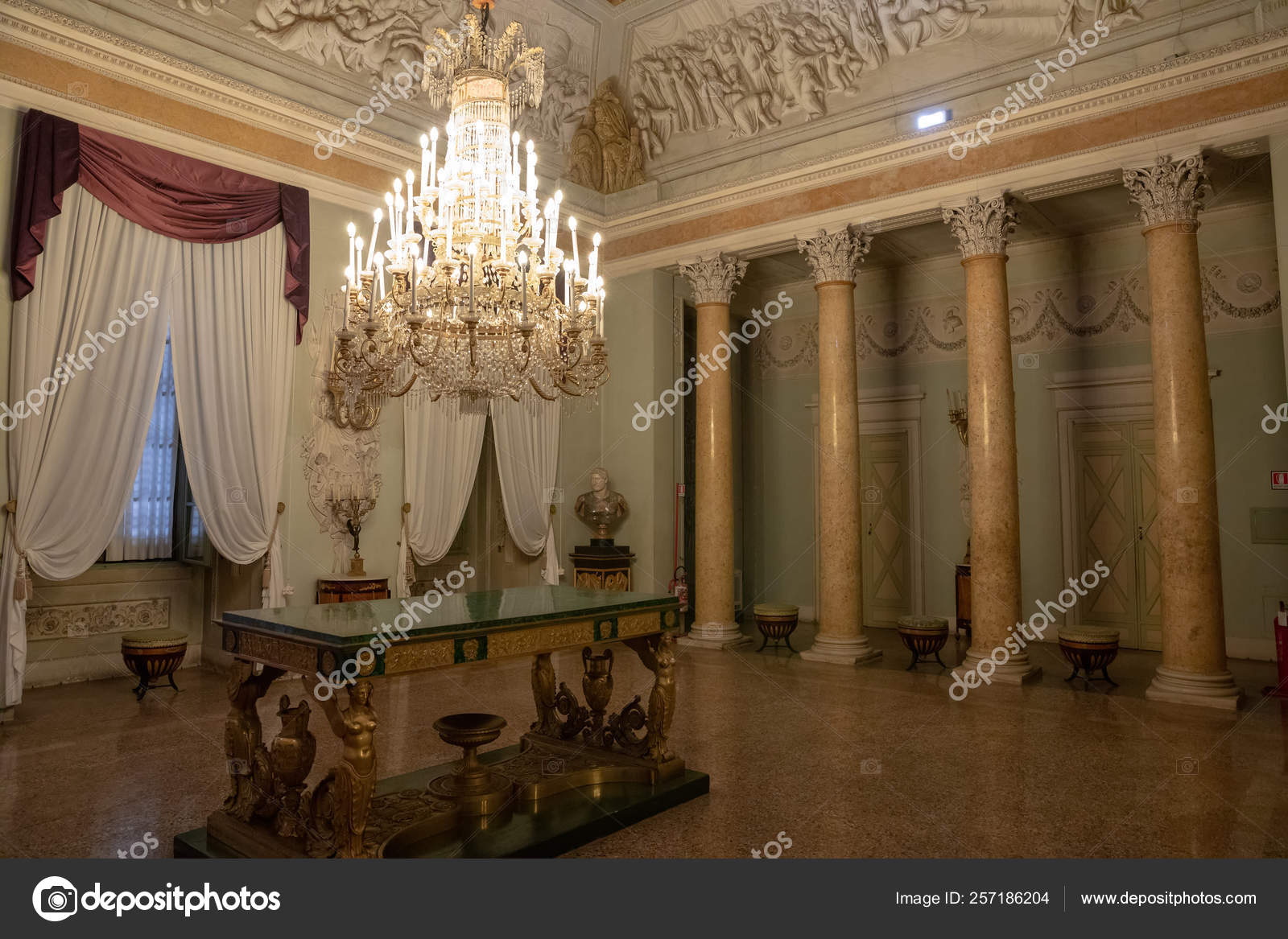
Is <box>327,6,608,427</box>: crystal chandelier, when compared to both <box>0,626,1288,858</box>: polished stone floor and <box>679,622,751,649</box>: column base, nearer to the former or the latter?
<box>0,626,1288,858</box>: polished stone floor

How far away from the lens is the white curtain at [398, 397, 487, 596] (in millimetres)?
8422

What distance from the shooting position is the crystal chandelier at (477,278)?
482 centimetres

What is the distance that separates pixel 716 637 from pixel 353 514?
13.8 ft

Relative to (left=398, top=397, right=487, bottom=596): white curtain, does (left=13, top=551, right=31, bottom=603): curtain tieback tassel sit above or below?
below

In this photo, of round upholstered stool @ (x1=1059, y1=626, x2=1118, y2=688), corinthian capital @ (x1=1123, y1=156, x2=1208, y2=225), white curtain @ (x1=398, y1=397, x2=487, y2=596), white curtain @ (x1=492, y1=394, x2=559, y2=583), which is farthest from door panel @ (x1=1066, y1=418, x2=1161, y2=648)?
white curtain @ (x1=398, y1=397, x2=487, y2=596)

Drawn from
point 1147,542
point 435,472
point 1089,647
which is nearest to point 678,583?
point 435,472

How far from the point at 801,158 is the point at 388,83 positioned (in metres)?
4.48

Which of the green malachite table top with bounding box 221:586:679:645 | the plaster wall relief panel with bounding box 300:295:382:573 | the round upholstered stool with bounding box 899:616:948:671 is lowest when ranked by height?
the round upholstered stool with bounding box 899:616:948:671

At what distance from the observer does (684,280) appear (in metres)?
10.7

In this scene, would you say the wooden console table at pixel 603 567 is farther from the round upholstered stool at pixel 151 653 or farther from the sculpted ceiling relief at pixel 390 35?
the sculpted ceiling relief at pixel 390 35

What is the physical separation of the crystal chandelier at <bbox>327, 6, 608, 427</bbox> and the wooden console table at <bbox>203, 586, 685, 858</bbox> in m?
1.42

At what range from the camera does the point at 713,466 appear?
967 cm

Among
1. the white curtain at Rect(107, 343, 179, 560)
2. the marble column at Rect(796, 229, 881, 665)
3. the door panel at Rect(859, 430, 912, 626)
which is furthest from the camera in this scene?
the door panel at Rect(859, 430, 912, 626)

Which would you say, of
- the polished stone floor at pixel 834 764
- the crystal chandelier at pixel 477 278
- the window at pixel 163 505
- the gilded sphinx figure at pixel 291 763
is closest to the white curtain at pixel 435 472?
the polished stone floor at pixel 834 764
